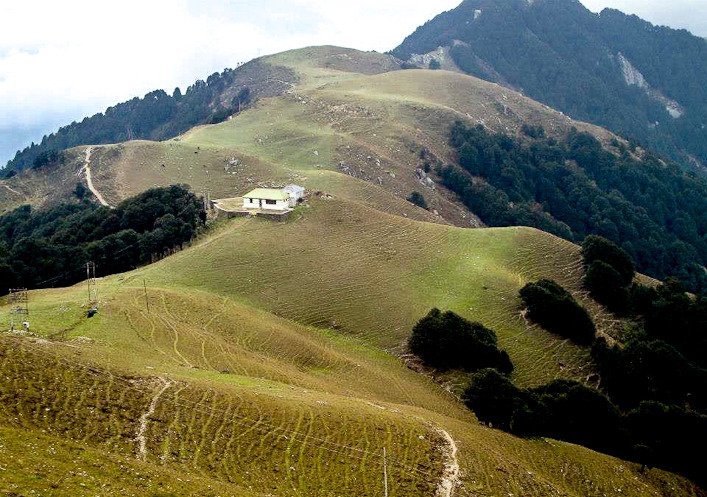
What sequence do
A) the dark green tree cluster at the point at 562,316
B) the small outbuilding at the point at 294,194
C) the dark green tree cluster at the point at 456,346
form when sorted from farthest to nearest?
the small outbuilding at the point at 294,194, the dark green tree cluster at the point at 562,316, the dark green tree cluster at the point at 456,346

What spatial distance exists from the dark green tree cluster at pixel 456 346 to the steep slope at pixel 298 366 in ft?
9.09

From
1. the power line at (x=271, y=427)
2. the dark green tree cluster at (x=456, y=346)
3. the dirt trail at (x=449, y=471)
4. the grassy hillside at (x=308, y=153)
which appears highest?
the grassy hillside at (x=308, y=153)

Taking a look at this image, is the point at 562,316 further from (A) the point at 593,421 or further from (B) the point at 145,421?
(B) the point at 145,421

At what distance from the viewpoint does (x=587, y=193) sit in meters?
168

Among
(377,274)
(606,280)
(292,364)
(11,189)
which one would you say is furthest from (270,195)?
(11,189)

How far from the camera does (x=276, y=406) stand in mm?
33562

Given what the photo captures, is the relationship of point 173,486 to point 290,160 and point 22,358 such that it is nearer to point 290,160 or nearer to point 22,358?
point 22,358

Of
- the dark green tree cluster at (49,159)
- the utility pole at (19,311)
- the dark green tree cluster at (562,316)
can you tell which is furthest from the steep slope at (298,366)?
the dark green tree cluster at (49,159)

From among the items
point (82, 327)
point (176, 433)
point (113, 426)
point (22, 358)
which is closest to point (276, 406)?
point (176, 433)

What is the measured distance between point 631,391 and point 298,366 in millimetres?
33433

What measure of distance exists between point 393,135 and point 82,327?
11435 cm

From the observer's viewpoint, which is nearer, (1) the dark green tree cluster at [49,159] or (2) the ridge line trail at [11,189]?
(2) the ridge line trail at [11,189]

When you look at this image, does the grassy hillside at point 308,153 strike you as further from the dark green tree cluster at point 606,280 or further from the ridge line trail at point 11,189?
the dark green tree cluster at point 606,280

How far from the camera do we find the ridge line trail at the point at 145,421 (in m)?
26.1
